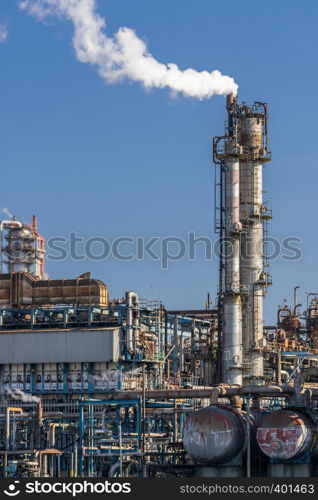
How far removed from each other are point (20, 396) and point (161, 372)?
947 centimetres

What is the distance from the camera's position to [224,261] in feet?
287

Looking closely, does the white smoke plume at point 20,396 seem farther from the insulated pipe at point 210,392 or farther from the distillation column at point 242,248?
the distillation column at point 242,248

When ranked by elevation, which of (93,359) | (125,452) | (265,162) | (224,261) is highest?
(265,162)

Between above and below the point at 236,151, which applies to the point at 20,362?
below

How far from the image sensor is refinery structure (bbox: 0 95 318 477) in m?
67.0

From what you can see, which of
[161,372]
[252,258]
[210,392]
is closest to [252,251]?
[252,258]

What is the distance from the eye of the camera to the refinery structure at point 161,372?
6700 centimetres

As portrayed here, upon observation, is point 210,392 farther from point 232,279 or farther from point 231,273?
point 231,273

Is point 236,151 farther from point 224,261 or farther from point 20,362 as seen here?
point 20,362

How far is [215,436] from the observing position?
6625 cm

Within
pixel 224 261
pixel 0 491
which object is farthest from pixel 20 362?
pixel 0 491

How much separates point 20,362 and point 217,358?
13931 millimetres

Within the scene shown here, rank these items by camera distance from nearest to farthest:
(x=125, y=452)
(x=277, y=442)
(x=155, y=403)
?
(x=277, y=442)
(x=125, y=452)
(x=155, y=403)

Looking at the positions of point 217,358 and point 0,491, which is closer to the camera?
point 0,491
